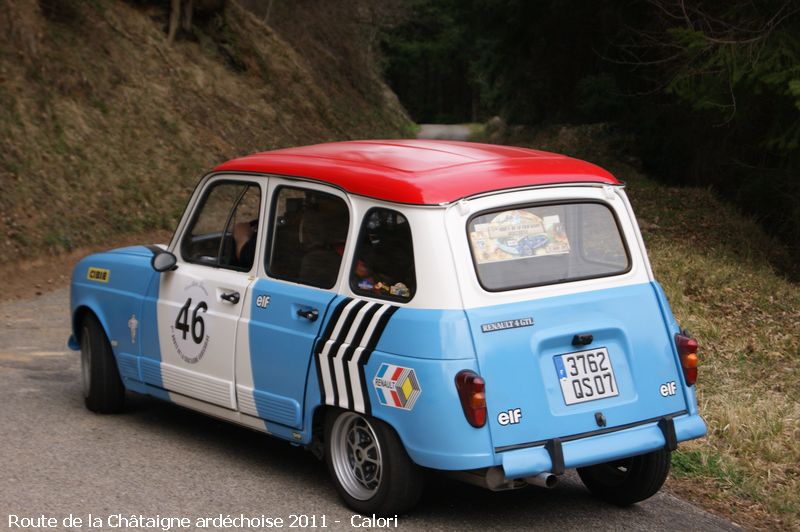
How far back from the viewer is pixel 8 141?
55.7ft

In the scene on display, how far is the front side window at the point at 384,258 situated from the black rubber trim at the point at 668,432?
1489 mm

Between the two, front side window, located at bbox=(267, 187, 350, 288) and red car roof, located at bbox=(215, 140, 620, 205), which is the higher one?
A: red car roof, located at bbox=(215, 140, 620, 205)

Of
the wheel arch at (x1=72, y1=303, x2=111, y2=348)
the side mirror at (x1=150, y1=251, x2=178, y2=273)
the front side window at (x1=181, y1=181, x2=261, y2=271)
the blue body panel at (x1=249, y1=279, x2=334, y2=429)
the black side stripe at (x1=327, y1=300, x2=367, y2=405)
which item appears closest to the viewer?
the black side stripe at (x1=327, y1=300, x2=367, y2=405)

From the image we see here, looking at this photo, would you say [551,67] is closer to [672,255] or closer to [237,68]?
[237,68]

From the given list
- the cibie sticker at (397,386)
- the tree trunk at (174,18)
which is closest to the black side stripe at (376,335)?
the cibie sticker at (397,386)

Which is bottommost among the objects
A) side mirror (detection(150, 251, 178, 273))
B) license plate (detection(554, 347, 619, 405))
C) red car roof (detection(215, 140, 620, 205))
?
license plate (detection(554, 347, 619, 405))

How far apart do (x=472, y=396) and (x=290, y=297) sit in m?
1.42

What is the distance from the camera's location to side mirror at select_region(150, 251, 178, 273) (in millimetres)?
6926

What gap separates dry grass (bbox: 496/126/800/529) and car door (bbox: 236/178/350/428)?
247cm

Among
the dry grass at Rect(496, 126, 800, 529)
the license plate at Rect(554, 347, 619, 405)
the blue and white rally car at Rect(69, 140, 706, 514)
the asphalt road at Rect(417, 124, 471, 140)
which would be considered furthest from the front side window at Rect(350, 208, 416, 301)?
the asphalt road at Rect(417, 124, 471, 140)

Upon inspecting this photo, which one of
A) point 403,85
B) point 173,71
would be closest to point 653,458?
point 173,71

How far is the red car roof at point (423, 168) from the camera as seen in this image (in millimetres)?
5609

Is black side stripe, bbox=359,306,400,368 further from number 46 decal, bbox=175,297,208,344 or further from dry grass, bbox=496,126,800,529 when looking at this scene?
dry grass, bbox=496,126,800,529

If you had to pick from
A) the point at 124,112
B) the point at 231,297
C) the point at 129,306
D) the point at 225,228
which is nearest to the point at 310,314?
the point at 231,297
